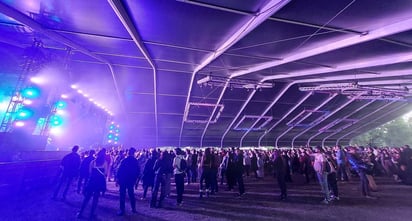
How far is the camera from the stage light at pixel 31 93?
27.5 ft

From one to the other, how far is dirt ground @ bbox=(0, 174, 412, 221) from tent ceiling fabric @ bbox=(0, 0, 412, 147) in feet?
16.8

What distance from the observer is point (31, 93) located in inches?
355

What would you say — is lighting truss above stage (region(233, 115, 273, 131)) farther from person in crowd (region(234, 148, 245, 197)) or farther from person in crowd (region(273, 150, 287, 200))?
person in crowd (region(273, 150, 287, 200))

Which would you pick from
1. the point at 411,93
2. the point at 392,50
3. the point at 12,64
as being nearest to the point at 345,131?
the point at 411,93

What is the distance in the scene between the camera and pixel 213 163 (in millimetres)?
7035

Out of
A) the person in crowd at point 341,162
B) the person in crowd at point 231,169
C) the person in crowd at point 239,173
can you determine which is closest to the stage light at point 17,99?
the person in crowd at point 231,169

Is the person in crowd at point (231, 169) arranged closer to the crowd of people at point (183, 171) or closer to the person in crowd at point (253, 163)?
the crowd of people at point (183, 171)

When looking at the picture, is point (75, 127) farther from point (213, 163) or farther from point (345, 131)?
point (345, 131)

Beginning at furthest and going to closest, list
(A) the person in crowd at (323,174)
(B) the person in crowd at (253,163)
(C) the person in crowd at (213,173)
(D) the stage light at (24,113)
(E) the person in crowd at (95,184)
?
(B) the person in crowd at (253,163) → (D) the stage light at (24,113) → (C) the person in crowd at (213,173) → (A) the person in crowd at (323,174) → (E) the person in crowd at (95,184)

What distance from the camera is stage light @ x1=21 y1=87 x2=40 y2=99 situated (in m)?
8.38

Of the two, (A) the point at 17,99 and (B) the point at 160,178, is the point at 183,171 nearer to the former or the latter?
(B) the point at 160,178

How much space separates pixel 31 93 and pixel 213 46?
921cm

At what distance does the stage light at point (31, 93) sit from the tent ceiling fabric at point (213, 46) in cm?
168

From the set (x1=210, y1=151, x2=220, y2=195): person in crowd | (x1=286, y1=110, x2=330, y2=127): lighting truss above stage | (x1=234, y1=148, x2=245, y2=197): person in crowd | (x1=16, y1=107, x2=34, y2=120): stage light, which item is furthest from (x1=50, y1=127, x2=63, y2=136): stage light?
(x1=286, y1=110, x2=330, y2=127): lighting truss above stage
